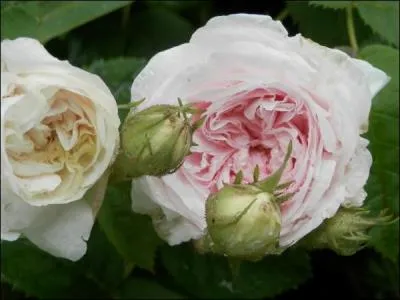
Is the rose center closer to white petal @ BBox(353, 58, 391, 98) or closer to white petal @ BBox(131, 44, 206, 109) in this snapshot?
white petal @ BBox(131, 44, 206, 109)

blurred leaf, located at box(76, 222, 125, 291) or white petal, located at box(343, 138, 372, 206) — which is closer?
white petal, located at box(343, 138, 372, 206)

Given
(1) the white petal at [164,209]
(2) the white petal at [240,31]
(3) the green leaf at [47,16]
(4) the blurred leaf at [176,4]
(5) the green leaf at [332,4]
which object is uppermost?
(2) the white petal at [240,31]

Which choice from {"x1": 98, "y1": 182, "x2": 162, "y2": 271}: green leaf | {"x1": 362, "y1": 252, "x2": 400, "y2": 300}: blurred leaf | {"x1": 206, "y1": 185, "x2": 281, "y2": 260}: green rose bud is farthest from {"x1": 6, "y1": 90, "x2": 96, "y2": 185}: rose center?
{"x1": 362, "y1": 252, "x2": 400, "y2": 300}: blurred leaf

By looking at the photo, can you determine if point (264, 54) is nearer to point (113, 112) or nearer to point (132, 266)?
point (113, 112)

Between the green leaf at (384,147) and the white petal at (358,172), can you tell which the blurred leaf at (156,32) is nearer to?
the green leaf at (384,147)

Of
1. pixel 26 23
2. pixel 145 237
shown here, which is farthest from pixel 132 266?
pixel 26 23

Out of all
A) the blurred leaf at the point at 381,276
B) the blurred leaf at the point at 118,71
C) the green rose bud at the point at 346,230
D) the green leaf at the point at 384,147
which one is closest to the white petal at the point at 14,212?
the green rose bud at the point at 346,230
